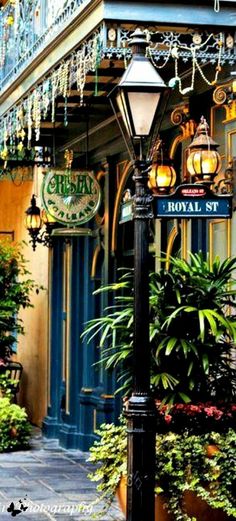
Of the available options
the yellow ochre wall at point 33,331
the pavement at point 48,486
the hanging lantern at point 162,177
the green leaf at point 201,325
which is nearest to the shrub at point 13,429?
the pavement at point 48,486

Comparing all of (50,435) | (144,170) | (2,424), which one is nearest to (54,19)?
(144,170)

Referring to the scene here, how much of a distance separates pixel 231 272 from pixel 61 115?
4228mm

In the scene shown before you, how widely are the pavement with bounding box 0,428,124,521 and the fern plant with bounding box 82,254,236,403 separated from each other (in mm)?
1202

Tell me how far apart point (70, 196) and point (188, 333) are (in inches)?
174

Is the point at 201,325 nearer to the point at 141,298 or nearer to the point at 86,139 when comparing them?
the point at 141,298

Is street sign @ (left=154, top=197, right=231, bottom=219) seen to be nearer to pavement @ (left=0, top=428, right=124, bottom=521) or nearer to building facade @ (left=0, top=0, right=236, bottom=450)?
building facade @ (left=0, top=0, right=236, bottom=450)

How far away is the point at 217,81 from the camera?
1020cm

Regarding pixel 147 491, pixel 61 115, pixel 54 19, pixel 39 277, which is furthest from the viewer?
pixel 39 277

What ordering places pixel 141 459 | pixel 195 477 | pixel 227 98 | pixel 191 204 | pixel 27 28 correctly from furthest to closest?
pixel 27 28, pixel 227 98, pixel 195 477, pixel 191 204, pixel 141 459

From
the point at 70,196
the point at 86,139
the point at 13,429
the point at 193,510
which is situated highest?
the point at 86,139

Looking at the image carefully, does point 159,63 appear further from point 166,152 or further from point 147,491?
point 147,491

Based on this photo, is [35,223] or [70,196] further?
[35,223]

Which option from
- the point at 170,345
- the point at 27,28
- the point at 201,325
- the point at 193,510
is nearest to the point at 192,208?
the point at 201,325

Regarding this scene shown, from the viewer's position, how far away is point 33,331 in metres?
18.3
